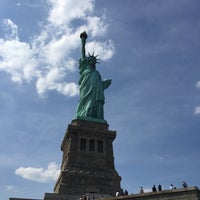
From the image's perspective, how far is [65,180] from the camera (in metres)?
36.9

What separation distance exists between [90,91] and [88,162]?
428 inches

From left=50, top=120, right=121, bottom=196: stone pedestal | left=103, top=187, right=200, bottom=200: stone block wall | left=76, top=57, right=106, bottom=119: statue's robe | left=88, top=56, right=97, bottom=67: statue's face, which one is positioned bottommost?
left=103, top=187, right=200, bottom=200: stone block wall

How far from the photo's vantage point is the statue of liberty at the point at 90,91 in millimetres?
45281

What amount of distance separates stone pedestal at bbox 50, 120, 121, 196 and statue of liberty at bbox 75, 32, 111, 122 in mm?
2066

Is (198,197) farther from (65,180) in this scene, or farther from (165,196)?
(65,180)

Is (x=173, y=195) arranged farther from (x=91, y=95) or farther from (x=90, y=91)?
(x=90, y=91)

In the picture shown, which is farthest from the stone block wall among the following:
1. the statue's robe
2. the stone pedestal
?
the statue's robe

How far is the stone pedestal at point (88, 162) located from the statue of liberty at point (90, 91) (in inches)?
81.3

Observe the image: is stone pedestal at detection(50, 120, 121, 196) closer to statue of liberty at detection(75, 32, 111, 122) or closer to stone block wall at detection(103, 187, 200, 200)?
statue of liberty at detection(75, 32, 111, 122)

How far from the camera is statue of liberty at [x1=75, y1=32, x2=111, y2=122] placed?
149 ft

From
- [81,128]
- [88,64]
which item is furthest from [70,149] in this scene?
[88,64]

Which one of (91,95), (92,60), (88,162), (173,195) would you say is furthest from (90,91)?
(173,195)

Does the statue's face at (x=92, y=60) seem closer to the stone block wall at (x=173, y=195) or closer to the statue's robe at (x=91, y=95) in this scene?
the statue's robe at (x=91, y=95)

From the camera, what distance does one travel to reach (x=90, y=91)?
1825 inches
